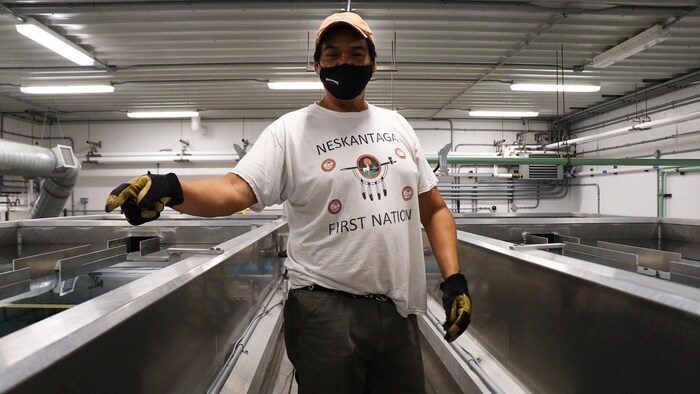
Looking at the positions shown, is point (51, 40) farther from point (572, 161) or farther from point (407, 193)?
point (572, 161)

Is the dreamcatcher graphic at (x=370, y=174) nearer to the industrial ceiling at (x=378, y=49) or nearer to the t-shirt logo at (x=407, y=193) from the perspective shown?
the t-shirt logo at (x=407, y=193)

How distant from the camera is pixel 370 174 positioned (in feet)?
2.77

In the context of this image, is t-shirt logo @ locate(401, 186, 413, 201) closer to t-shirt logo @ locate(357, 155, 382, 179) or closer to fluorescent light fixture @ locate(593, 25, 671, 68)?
t-shirt logo @ locate(357, 155, 382, 179)

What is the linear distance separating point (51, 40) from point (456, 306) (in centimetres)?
488

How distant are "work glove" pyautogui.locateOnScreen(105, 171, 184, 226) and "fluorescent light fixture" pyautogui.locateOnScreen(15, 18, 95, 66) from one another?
4.34m

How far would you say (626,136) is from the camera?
6.43 metres

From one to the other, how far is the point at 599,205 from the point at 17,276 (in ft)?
28.6

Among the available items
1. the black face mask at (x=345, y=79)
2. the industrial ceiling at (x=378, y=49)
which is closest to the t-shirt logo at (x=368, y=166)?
the black face mask at (x=345, y=79)

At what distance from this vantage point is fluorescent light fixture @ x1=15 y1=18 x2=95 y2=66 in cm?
351

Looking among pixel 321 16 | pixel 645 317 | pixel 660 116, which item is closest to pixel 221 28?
pixel 321 16

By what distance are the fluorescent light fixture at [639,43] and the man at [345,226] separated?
458 cm

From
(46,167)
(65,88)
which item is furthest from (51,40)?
(65,88)

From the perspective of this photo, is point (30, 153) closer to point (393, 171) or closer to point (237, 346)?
point (237, 346)

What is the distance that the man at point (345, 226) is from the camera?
81 cm
